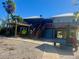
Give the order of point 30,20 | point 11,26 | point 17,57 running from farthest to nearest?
point 30,20 → point 11,26 → point 17,57

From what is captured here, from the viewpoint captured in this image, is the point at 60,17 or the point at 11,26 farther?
the point at 60,17

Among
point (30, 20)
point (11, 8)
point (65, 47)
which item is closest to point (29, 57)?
point (65, 47)

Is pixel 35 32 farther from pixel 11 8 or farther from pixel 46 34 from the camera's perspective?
pixel 11 8

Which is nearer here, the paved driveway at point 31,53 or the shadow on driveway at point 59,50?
the paved driveway at point 31,53

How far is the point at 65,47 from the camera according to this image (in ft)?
67.3

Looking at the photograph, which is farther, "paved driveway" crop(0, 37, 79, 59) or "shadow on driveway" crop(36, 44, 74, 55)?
"shadow on driveway" crop(36, 44, 74, 55)

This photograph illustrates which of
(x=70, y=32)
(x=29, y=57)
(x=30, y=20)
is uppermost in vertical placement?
(x=30, y=20)

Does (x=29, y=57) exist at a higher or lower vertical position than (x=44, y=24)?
lower

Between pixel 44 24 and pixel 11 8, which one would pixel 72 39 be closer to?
pixel 44 24

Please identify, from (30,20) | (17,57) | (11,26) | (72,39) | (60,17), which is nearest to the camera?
(17,57)

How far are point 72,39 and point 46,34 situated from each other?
16995 millimetres

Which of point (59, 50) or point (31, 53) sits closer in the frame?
point (31, 53)

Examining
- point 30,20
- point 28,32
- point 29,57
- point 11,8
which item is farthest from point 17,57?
point 30,20

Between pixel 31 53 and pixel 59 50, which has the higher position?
pixel 31 53
